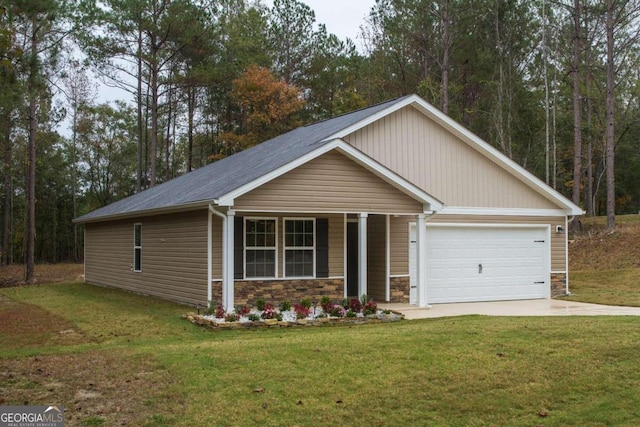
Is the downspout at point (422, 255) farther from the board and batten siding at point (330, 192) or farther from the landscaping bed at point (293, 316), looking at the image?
the landscaping bed at point (293, 316)

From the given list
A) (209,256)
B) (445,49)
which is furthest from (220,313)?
(445,49)

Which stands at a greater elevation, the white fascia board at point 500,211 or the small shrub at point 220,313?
the white fascia board at point 500,211

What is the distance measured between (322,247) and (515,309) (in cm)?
443

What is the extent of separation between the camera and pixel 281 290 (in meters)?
15.0

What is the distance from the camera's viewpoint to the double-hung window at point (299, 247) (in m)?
15.2

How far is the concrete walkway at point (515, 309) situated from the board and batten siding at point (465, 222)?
1.26m

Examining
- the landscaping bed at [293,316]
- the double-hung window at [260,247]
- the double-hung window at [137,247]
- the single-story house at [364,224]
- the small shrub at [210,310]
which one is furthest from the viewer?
the double-hung window at [137,247]

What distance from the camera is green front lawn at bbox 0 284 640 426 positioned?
650cm

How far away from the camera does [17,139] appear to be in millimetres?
Result: 39188

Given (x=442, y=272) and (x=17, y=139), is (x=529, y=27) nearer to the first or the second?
(x=442, y=272)

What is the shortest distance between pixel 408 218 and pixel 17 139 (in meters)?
30.0

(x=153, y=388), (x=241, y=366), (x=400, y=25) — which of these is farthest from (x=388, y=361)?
(x=400, y=25)

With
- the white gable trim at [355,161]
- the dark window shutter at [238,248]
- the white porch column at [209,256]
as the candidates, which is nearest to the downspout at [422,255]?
the white gable trim at [355,161]

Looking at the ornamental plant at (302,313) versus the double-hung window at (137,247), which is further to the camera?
the double-hung window at (137,247)
